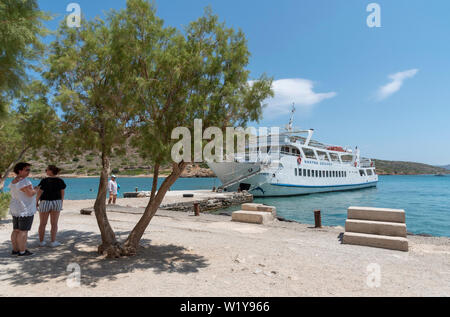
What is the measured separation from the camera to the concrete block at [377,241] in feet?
26.1

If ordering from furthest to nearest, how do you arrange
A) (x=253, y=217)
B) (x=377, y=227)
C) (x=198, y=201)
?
(x=198, y=201), (x=253, y=217), (x=377, y=227)

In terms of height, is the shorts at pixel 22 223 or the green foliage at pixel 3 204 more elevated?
the shorts at pixel 22 223

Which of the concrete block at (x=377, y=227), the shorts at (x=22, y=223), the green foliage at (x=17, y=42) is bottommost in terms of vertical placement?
the concrete block at (x=377, y=227)

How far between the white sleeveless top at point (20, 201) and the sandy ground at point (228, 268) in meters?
1.13

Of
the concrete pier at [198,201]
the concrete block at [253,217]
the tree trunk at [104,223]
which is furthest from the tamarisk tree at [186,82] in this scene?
the concrete pier at [198,201]

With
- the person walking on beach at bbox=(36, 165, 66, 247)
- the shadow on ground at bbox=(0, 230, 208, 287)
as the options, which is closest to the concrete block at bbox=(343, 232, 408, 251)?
the shadow on ground at bbox=(0, 230, 208, 287)

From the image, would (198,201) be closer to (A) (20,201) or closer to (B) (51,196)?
(B) (51,196)

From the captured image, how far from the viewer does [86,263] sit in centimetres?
620

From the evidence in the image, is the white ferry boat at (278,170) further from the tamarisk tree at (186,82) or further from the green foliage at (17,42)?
the green foliage at (17,42)

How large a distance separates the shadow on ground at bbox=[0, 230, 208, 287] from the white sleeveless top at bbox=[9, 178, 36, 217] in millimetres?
1134

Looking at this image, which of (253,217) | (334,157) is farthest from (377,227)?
(334,157)

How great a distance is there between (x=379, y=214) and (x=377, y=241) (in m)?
1.29

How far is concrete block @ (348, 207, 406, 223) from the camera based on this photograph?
8.91 m
